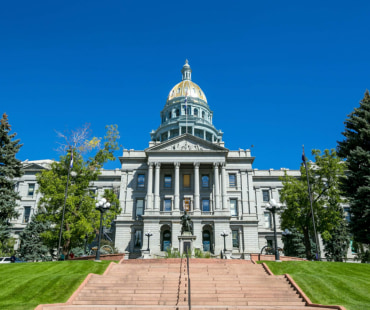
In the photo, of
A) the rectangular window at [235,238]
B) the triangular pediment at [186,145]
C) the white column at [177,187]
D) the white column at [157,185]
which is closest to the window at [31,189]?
the triangular pediment at [186,145]

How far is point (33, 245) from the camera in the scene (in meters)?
38.2

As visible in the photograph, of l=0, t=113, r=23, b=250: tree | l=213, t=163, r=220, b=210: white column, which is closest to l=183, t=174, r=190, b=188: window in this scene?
l=213, t=163, r=220, b=210: white column

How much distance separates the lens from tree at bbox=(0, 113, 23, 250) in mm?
30266

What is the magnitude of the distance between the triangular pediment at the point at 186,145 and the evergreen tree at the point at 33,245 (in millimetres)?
18972

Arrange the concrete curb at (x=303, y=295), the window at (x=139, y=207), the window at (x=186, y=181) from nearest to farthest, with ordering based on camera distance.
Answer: the concrete curb at (x=303, y=295) → the window at (x=139, y=207) → the window at (x=186, y=181)

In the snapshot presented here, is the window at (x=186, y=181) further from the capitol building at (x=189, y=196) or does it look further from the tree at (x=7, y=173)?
the tree at (x=7, y=173)

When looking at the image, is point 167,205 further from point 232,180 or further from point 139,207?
point 232,180

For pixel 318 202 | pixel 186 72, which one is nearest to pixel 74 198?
pixel 318 202

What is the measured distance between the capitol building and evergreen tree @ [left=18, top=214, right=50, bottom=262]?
11.0m

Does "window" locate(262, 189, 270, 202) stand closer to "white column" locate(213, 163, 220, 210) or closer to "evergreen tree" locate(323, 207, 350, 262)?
"white column" locate(213, 163, 220, 210)

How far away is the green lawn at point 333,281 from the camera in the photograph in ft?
47.0

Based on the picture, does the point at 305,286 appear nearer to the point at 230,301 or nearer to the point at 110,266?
the point at 230,301

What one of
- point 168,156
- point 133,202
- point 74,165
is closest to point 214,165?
point 168,156

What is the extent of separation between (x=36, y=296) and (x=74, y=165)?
66.0ft
